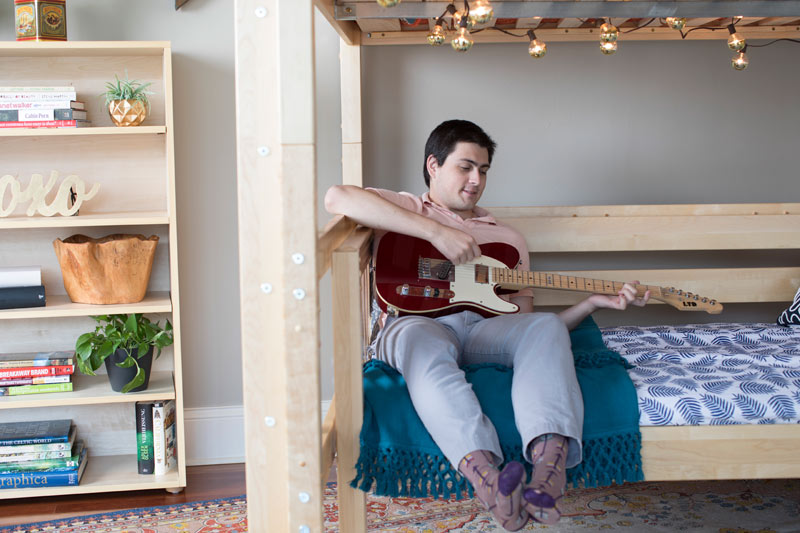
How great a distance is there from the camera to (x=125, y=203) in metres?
2.51

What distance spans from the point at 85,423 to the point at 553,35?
1911 mm

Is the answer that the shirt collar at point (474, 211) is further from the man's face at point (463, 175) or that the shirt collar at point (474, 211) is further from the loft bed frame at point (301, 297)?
the loft bed frame at point (301, 297)

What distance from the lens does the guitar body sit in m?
1.88

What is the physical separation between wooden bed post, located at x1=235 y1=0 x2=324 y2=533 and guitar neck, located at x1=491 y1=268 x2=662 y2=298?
2.25 ft

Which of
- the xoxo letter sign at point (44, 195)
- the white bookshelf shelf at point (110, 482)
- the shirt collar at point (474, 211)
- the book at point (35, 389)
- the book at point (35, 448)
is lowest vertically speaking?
the white bookshelf shelf at point (110, 482)

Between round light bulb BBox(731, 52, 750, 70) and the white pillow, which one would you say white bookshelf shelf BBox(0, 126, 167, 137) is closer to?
round light bulb BBox(731, 52, 750, 70)

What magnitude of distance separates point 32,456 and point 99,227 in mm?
717

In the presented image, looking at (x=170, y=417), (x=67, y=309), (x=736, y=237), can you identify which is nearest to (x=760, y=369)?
(x=736, y=237)

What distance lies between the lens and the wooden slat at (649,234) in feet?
7.72

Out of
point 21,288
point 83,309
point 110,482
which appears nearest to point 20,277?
point 21,288

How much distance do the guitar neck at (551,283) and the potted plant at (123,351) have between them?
1.06 metres

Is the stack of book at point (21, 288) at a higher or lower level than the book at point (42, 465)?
higher

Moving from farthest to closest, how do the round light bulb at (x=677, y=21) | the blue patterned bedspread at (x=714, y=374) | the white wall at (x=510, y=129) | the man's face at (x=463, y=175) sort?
the white wall at (x=510, y=129)
the man's face at (x=463, y=175)
the round light bulb at (x=677, y=21)
the blue patterned bedspread at (x=714, y=374)

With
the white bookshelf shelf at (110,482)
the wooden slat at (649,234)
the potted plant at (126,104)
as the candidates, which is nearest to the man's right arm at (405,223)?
the wooden slat at (649,234)
